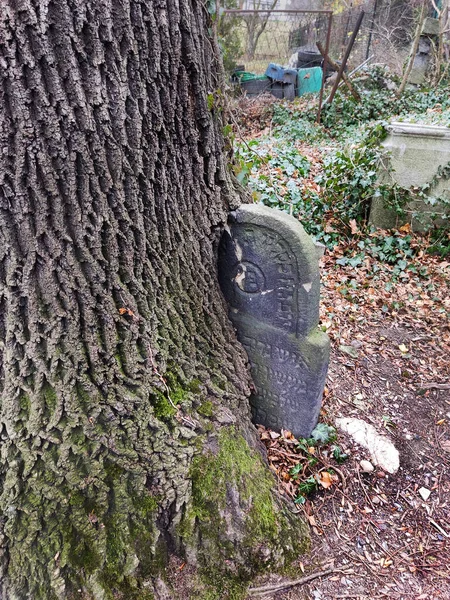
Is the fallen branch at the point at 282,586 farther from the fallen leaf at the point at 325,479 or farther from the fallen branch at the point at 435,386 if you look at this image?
the fallen branch at the point at 435,386

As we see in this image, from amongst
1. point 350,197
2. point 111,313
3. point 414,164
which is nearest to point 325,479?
point 111,313

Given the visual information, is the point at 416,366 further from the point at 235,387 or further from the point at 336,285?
the point at 235,387

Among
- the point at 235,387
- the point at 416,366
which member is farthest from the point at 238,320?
the point at 416,366

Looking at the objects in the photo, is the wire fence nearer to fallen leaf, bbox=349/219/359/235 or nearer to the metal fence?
the metal fence

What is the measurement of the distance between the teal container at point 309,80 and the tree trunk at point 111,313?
11.4m

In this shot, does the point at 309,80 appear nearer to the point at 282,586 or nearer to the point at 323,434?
the point at 323,434

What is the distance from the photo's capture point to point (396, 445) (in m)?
2.53

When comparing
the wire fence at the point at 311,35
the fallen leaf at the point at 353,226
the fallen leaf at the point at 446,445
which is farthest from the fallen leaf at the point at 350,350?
the wire fence at the point at 311,35

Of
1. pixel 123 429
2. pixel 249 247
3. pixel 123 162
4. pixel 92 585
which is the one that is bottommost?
pixel 92 585

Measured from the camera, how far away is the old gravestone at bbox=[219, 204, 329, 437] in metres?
1.97

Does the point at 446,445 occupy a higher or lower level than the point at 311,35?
lower

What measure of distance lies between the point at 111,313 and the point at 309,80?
12280mm

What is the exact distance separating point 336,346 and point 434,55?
1043 cm

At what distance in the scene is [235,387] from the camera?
207 cm
